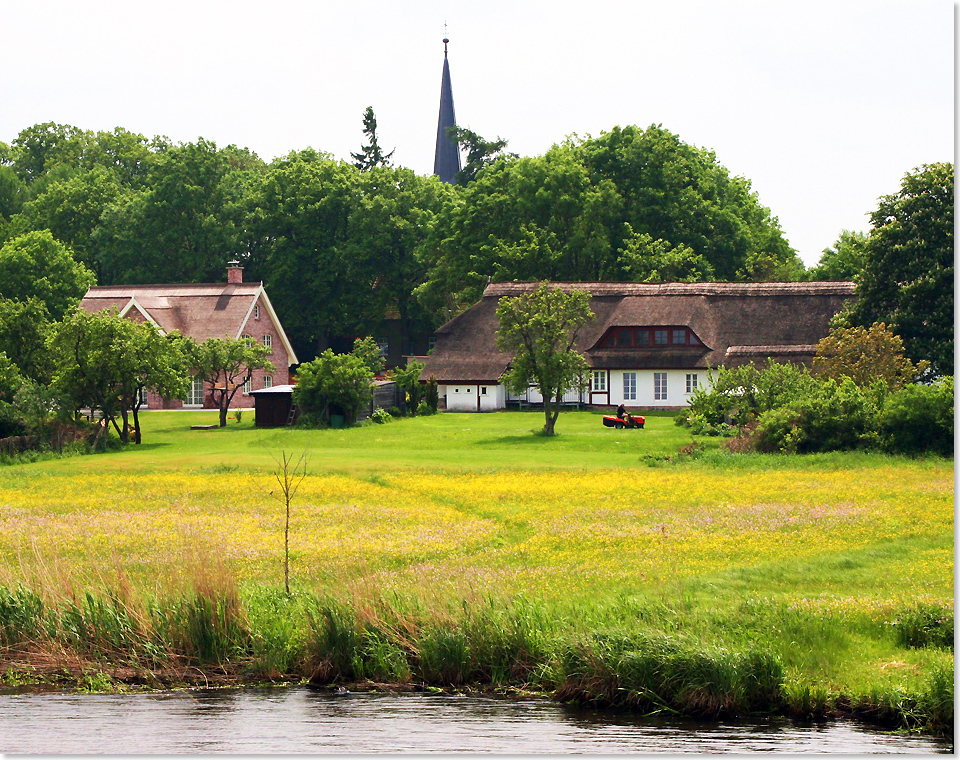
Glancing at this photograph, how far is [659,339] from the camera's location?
181 feet

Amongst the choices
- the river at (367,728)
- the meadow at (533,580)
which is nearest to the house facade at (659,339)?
the meadow at (533,580)

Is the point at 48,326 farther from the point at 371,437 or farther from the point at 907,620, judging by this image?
the point at 907,620

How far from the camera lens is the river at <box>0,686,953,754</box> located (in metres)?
12.0

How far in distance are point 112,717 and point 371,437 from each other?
29.6 metres

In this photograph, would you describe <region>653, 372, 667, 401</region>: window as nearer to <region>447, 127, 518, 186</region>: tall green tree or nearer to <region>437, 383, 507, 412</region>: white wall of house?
<region>437, 383, 507, 412</region>: white wall of house

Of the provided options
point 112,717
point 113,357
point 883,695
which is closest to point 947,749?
point 883,695

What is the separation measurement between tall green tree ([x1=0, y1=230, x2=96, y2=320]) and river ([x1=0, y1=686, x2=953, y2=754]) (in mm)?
52181

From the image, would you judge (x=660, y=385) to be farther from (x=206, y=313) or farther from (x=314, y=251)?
(x=314, y=251)

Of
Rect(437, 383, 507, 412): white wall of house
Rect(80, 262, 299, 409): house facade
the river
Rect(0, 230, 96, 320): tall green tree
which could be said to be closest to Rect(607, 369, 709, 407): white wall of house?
Rect(437, 383, 507, 412): white wall of house

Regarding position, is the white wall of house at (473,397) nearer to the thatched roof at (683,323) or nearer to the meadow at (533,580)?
the thatched roof at (683,323)

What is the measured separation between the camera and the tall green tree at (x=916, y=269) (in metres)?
43.8

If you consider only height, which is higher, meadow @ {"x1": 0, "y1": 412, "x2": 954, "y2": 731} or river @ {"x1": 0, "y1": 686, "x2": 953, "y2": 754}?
meadow @ {"x1": 0, "y1": 412, "x2": 954, "y2": 731}

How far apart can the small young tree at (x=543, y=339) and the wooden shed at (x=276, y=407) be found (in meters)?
9.67

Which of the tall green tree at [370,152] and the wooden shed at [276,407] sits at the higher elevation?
the tall green tree at [370,152]
